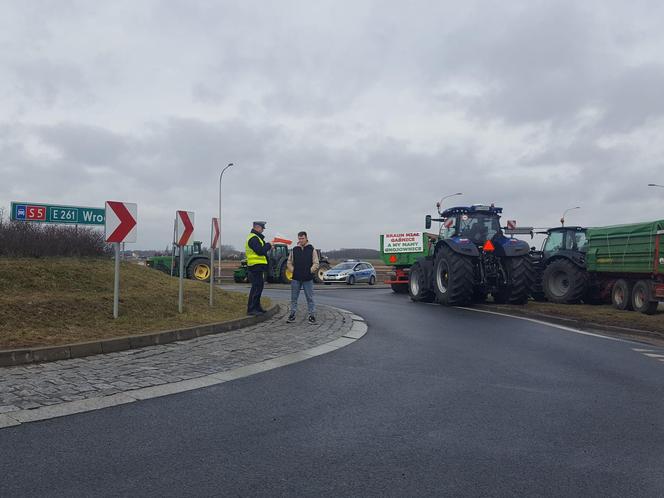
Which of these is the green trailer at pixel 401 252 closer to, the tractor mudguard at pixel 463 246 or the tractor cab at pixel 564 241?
the tractor cab at pixel 564 241

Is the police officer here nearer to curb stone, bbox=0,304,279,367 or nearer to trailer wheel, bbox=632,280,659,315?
curb stone, bbox=0,304,279,367

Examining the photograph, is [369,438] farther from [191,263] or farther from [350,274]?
[350,274]

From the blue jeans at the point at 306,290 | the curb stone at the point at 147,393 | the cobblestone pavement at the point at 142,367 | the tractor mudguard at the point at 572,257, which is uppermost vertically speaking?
the tractor mudguard at the point at 572,257

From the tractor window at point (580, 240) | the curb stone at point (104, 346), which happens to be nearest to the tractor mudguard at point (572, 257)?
the tractor window at point (580, 240)

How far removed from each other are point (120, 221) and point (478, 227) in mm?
10436

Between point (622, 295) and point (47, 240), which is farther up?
point (47, 240)

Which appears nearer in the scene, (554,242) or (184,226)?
(184,226)

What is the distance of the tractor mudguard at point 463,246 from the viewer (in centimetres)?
1467

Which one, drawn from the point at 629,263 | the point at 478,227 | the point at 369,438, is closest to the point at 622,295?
the point at 629,263

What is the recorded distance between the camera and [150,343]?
781 centimetres

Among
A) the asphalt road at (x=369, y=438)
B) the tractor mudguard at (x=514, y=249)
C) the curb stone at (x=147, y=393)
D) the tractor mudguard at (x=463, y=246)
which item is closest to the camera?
the asphalt road at (x=369, y=438)

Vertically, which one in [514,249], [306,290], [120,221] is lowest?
[306,290]

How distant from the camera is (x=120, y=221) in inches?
367

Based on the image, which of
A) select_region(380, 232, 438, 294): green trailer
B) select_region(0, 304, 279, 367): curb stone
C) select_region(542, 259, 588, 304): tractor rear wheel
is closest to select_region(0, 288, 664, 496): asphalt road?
select_region(0, 304, 279, 367): curb stone
